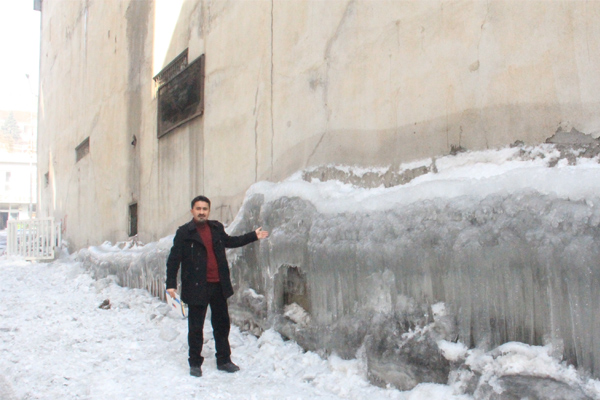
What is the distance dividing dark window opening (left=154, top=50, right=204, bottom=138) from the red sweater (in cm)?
201

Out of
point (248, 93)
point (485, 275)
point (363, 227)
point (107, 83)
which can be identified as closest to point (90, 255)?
point (107, 83)

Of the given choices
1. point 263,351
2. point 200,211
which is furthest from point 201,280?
point 263,351

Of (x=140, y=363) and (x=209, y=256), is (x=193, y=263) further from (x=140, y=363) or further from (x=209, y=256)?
(x=140, y=363)

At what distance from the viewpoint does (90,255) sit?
754cm

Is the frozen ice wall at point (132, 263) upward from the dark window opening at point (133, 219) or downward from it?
downward

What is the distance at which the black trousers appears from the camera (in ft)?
10.7

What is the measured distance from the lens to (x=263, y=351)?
3.56 metres

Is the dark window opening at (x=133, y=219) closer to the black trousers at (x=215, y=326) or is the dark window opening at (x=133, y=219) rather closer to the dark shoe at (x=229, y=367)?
the black trousers at (x=215, y=326)

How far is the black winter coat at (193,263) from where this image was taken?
3.26 meters

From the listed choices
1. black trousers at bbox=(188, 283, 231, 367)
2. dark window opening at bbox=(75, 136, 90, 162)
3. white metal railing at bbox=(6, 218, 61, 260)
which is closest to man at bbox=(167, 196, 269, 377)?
black trousers at bbox=(188, 283, 231, 367)

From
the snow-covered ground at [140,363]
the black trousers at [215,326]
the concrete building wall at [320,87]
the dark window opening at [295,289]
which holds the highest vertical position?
the concrete building wall at [320,87]

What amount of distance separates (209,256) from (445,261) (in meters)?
1.55

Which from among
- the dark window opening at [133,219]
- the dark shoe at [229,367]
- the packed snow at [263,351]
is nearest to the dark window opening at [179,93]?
the dark window opening at [133,219]

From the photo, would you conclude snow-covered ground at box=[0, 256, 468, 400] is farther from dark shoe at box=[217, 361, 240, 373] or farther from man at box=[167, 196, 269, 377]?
man at box=[167, 196, 269, 377]
